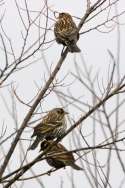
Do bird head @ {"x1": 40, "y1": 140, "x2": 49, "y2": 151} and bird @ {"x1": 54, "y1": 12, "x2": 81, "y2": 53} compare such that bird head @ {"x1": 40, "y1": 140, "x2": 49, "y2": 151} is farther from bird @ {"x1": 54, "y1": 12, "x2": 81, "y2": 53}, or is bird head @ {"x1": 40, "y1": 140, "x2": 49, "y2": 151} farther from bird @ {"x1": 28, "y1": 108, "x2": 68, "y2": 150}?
bird @ {"x1": 54, "y1": 12, "x2": 81, "y2": 53}

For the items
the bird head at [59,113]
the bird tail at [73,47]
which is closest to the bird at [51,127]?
the bird head at [59,113]

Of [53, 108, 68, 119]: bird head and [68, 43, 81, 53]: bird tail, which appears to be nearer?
[53, 108, 68, 119]: bird head

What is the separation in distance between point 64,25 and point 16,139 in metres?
3.38

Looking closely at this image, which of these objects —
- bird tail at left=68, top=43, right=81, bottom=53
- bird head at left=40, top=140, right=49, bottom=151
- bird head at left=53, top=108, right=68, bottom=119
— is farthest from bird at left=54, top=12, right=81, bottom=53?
bird head at left=40, top=140, right=49, bottom=151

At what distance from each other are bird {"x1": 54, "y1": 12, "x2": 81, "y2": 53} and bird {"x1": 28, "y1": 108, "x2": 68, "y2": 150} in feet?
2.52

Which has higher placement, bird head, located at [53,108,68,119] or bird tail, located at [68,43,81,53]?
bird tail, located at [68,43,81,53]

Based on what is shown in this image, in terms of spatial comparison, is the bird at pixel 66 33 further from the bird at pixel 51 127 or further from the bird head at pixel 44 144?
the bird head at pixel 44 144

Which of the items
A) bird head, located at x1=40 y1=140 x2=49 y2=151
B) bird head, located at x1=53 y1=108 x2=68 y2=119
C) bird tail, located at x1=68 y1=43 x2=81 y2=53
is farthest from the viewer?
bird tail, located at x1=68 y1=43 x2=81 y2=53

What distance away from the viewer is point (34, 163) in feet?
15.7

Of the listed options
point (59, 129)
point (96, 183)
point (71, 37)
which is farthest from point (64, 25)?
point (96, 183)

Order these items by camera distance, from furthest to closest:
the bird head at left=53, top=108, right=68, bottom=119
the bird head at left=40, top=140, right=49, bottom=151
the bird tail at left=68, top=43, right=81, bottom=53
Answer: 1. the bird tail at left=68, top=43, right=81, bottom=53
2. the bird head at left=53, top=108, right=68, bottom=119
3. the bird head at left=40, top=140, right=49, bottom=151

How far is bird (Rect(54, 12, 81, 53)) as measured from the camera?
733cm

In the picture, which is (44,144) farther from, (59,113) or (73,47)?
(73,47)

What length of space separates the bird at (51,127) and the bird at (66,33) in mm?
769
